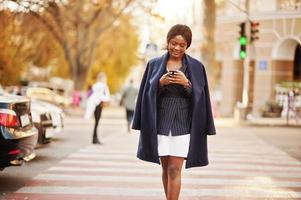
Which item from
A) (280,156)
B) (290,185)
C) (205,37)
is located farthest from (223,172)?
(205,37)

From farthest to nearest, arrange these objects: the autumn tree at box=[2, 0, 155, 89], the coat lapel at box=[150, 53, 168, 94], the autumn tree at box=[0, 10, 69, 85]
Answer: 1. the autumn tree at box=[0, 10, 69, 85]
2. the autumn tree at box=[2, 0, 155, 89]
3. the coat lapel at box=[150, 53, 168, 94]

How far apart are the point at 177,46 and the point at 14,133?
9.59 ft

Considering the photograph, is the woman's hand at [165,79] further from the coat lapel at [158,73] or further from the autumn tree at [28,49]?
the autumn tree at [28,49]

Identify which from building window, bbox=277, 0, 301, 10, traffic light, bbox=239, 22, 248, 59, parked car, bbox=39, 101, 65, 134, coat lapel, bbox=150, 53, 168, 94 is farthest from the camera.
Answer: building window, bbox=277, 0, 301, 10

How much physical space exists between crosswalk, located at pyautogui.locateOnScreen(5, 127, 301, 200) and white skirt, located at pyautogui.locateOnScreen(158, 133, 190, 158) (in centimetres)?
198

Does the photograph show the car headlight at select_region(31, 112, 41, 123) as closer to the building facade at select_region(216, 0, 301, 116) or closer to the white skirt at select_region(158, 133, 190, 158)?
the white skirt at select_region(158, 133, 190, 158)

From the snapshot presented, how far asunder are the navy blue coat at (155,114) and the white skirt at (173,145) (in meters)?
0.05

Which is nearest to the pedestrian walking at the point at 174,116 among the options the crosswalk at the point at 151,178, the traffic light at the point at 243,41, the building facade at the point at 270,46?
the crosswalk at the point at 151,178

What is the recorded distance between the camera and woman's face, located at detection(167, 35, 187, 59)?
19.4 feet

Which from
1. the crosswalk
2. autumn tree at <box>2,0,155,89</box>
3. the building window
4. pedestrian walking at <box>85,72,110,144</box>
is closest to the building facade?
the building window

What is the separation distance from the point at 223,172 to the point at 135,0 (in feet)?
68.7

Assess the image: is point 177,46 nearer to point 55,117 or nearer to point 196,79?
point 196,79

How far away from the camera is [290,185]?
29.8ft

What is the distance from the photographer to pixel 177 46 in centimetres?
593
